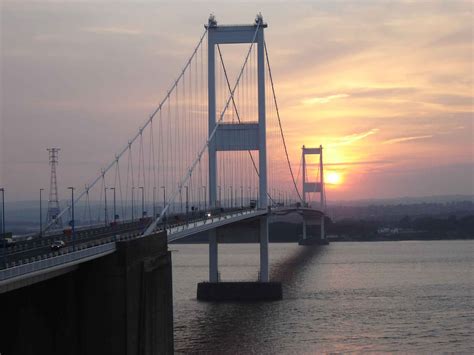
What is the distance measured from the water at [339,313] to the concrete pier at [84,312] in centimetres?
624

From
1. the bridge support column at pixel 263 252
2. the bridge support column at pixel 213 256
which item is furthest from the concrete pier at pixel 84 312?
the bridge support column at pixel 263 252

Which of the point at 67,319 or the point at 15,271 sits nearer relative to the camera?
the point at 15,271

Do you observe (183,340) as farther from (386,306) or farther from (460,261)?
(460,261)

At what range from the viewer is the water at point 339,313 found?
25562mm

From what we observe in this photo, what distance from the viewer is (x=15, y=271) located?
46.4ft

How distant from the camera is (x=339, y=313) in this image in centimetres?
3228

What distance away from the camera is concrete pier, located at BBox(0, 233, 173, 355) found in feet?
58.4

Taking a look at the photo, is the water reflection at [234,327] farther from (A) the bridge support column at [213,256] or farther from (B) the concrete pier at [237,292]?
(A) the bridge support column at [213,256]

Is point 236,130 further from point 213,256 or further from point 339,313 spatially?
point 339,313

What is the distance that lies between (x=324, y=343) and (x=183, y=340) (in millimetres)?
4136

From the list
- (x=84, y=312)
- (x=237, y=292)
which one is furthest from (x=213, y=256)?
(x=84, y=312)

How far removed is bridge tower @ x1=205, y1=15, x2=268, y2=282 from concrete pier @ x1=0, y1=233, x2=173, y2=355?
59.3 feet

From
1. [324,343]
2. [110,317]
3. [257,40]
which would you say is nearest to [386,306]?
[324,343]

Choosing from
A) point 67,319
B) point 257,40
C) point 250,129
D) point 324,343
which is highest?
point 257,40
